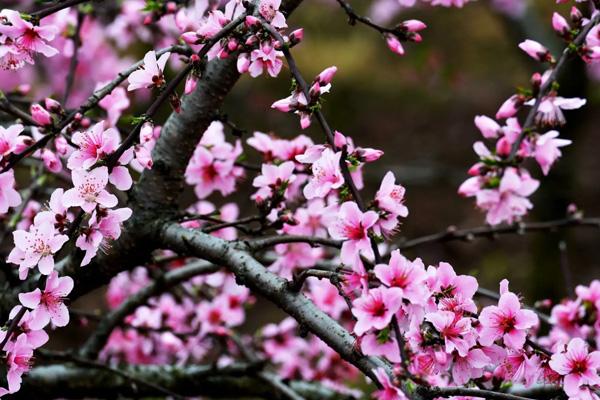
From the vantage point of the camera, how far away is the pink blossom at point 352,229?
1.30 m

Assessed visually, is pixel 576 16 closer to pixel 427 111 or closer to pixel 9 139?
pixel 9 139

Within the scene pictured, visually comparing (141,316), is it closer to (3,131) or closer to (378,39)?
(3,131)

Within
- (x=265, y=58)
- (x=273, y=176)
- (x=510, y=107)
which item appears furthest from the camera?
(x=273, y=176)

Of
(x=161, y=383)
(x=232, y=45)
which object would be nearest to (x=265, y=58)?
(x=232, y=45)

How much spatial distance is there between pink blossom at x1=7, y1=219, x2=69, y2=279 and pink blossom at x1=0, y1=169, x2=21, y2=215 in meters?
0.15

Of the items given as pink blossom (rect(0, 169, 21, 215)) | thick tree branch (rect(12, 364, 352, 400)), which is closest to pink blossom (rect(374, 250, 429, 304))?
pink blossom (rect(0, 169, 21, 215))

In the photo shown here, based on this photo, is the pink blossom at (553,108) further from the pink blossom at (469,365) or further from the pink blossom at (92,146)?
the pink blossom at (92,146)

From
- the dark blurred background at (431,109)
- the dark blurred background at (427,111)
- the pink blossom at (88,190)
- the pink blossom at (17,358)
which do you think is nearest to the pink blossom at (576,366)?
the pink blossom at (88,190)

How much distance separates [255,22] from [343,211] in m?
0.42

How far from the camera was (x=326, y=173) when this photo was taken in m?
1.37

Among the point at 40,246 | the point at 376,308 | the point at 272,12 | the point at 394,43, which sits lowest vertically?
the point at 376,308

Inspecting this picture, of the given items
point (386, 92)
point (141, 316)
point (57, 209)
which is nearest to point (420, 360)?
point (57, 209)

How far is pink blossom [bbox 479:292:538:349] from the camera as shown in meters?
1.41

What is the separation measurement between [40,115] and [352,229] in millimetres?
738
